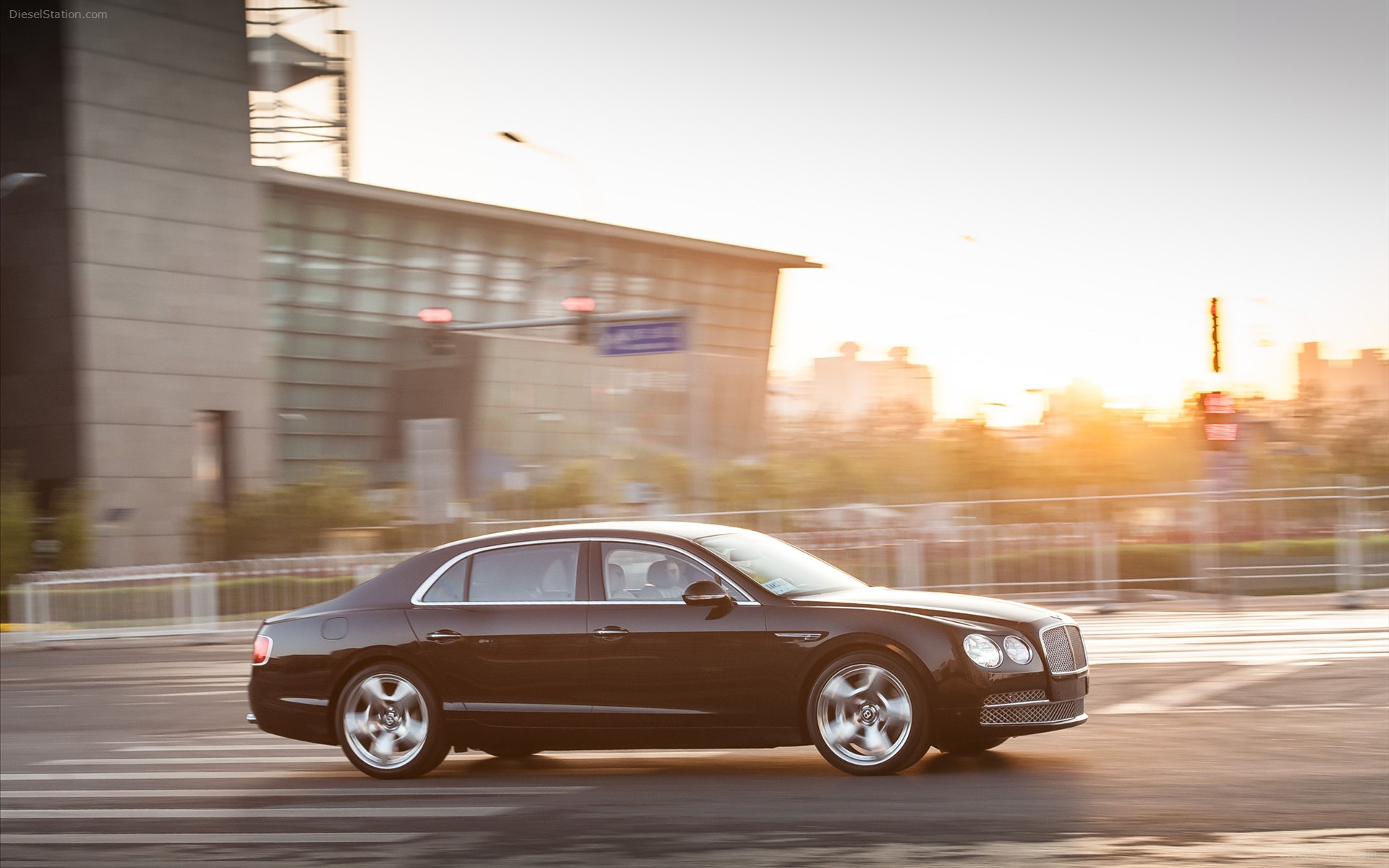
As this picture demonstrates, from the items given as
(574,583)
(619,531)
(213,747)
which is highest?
(619,531)

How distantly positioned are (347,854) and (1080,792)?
11.7ft

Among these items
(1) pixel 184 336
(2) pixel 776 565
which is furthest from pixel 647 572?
(1) pixel 184 336

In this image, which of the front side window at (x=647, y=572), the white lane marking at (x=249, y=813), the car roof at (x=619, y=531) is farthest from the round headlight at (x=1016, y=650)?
the white lane marking at (x=249, y=813)

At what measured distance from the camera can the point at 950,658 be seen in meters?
8.80

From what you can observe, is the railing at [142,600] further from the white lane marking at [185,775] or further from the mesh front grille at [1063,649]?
the mesh front grille at [1063,649]

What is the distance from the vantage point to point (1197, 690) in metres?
12.6

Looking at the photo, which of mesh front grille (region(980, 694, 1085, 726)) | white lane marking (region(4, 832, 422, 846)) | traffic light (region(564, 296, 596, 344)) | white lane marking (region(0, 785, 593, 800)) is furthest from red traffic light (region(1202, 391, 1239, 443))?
white lane marking (region(4, 832, 422, 846))

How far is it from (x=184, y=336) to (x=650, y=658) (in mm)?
41395

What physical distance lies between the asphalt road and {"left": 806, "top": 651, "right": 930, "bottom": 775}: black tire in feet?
0.55

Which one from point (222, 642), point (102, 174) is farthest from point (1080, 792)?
point (102, 174)

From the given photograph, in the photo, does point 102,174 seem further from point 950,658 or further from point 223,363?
point 950,658

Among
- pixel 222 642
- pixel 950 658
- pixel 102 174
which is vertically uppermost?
pixel 102 174

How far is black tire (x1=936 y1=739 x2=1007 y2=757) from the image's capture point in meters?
9.04

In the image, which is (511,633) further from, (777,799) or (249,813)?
(777,799)
